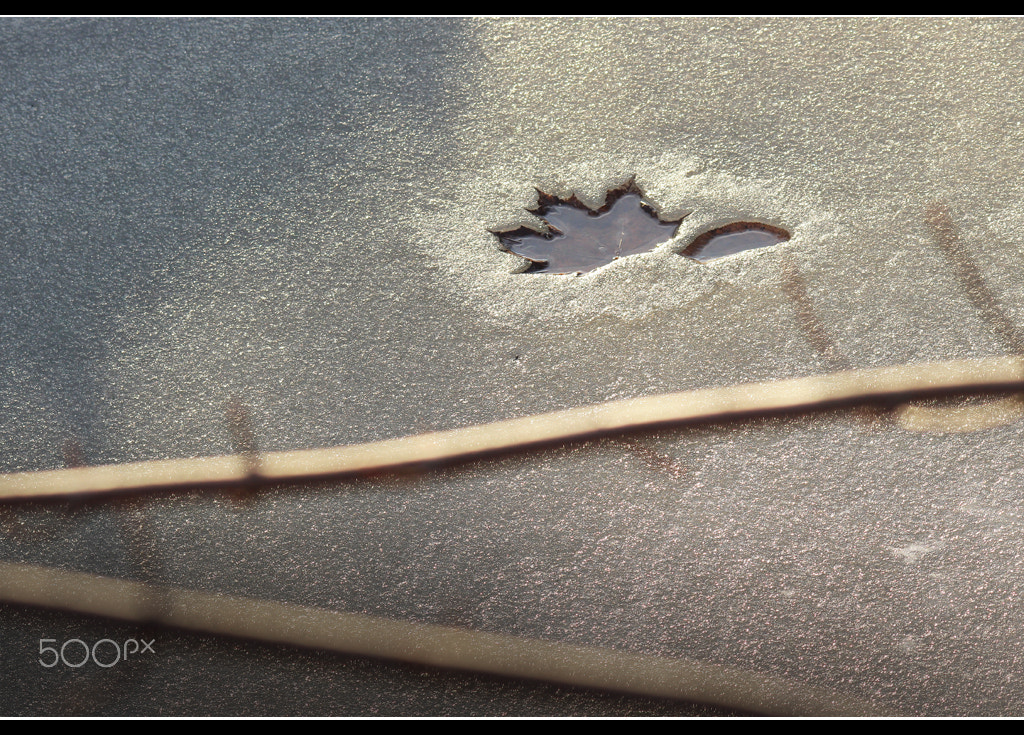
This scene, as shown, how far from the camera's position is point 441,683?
1709 millimetres

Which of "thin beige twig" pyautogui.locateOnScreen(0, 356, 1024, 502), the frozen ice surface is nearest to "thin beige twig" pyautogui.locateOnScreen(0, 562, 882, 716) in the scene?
the frozen ice surface

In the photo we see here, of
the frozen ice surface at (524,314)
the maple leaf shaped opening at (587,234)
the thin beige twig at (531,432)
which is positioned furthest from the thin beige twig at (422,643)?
the maple leaf shaped opening at (587,234)

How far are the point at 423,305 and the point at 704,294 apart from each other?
745mm

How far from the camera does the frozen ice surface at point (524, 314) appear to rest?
176cm

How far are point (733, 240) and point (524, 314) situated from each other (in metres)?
0.62

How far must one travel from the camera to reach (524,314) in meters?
2.25

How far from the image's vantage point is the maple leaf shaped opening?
2.35m

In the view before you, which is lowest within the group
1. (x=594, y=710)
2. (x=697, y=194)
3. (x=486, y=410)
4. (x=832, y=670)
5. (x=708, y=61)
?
(x=594, y=710)

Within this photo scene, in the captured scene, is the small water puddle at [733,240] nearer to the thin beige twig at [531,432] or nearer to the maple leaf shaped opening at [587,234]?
the maple leaf shaped opening at [587,234]

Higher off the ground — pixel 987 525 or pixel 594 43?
pixel 594 43

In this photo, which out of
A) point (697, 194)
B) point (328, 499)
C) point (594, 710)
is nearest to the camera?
point (594, 710)

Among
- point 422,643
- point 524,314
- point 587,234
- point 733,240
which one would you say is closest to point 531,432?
point 524,314

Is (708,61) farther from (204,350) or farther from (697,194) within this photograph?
(204,350)

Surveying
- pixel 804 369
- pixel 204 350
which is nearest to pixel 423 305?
pixel 204 350
